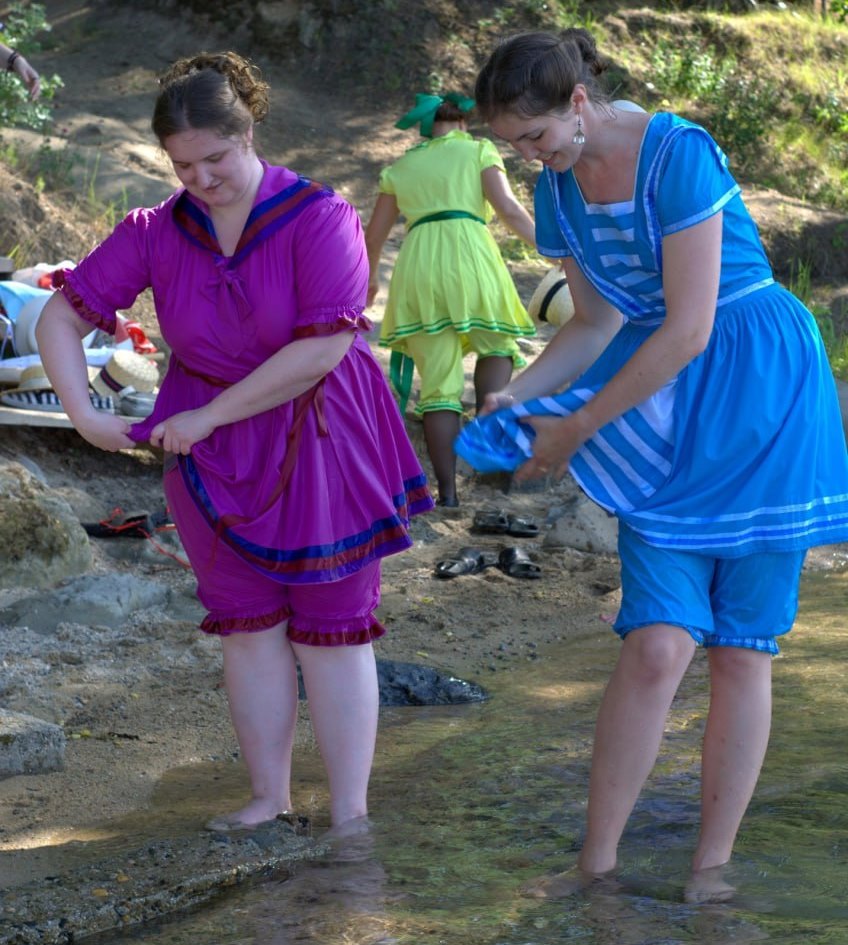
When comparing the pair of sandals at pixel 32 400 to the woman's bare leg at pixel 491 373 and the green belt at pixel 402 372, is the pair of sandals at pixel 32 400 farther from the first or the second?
the woman's bare leg at pixel 491 373

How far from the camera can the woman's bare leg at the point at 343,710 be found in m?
3.32

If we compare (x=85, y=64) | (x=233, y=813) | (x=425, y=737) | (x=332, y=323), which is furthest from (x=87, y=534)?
(x=85, y=64)

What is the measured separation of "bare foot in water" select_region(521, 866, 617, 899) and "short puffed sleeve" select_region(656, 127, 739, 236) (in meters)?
1.31

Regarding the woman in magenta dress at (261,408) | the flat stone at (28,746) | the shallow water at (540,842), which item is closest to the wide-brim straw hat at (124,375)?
the shallow water at (540,842)

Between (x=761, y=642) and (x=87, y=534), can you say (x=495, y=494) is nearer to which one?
(x=87, y=534)

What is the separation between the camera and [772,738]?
13.6 ft

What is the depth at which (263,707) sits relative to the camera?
338 cm

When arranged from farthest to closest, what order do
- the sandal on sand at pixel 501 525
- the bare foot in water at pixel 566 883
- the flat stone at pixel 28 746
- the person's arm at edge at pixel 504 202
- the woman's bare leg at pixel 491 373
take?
the woman's bare leg at pixel 491 373 → the person's arm at edge at pixel 504 202 → the sandal on sand at pixel 501 525 → the flat stone at pixel 28 746 → the bare foot in water at pixel 566 883

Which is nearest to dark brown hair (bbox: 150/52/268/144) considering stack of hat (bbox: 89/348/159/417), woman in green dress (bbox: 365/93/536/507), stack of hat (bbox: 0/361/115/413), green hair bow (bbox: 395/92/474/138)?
stack of hat (bbox: 0/361/115/413)

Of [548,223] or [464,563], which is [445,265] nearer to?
[464,563]

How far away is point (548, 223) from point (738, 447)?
25.1 inches

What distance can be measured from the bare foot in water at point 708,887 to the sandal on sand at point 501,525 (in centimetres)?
375

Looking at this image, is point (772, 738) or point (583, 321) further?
point (772, 738)

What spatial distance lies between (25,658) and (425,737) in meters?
1.34
